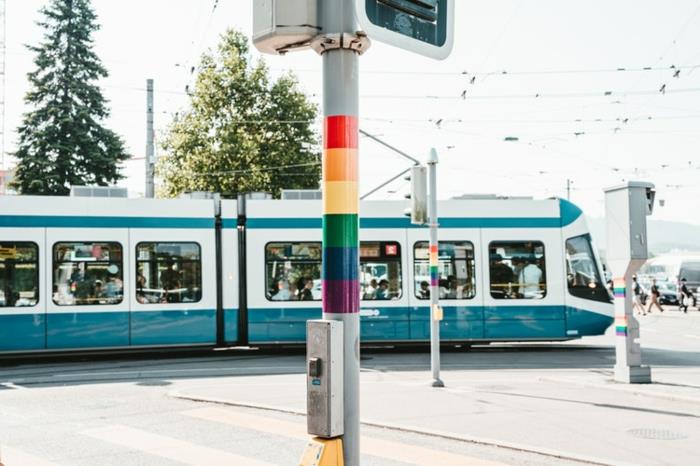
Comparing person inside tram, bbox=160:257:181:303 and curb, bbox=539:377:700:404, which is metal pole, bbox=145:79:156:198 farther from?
curb, bbox=539:377:700:404

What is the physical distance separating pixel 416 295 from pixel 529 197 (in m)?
3.48

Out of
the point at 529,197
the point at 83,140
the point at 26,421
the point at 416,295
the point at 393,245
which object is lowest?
the point at 26,421

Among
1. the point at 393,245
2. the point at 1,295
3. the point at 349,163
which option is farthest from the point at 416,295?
the point at 349,163

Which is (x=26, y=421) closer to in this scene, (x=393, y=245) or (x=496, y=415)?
(x=496, y=415)

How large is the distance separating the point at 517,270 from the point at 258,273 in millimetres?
5530

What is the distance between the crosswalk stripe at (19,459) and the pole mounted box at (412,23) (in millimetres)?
5114

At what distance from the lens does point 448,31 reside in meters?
3.72

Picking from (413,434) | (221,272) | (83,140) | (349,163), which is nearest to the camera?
(349,163)

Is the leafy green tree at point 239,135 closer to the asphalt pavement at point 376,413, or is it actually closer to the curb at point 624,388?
the asphalt pavement at point 376,413

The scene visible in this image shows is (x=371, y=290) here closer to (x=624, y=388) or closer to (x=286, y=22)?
(x=624, y=388)

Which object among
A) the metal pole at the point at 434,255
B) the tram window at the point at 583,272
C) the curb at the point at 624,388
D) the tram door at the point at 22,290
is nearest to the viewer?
the curb at the point at 624,388

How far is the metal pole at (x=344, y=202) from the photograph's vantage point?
3.63 metres

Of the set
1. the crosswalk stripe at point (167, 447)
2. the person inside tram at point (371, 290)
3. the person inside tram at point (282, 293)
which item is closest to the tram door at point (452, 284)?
the person inside tram at point (371, 290)

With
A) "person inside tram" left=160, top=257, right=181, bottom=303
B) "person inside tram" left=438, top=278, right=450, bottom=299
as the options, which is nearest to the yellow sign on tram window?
"person inside tram" left=160, top=257, right=181, bottom=303
